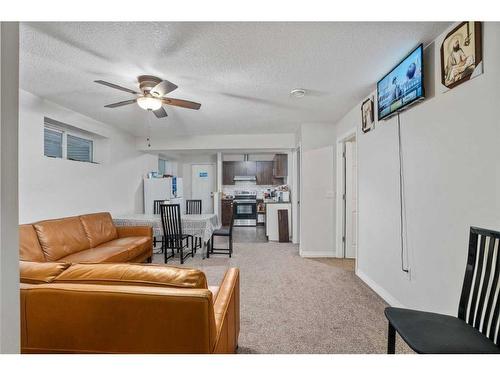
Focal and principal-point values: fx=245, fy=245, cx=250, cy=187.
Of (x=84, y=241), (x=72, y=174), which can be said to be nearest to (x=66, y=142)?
(x=72, y=174)

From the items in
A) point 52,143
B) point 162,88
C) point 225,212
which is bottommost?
point 225,212

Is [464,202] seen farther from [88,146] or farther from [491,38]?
[88,146]

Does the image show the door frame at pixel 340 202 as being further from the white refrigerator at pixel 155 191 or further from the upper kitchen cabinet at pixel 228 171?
the upper kitchen cabinet at pixel 228 171

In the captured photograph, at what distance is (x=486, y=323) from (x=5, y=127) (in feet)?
6.81

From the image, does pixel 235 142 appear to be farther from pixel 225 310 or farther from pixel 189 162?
pixel 225 310

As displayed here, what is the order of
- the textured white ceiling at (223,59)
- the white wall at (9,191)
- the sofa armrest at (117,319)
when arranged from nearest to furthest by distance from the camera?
the white wall at (9,191)
the sofa armrest at (117,319)
the textured white ceiling at (223,59)

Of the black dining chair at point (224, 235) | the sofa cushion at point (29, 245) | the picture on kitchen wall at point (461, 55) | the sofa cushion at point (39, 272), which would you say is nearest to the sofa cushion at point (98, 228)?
the sofa cushion at point (29, 245)

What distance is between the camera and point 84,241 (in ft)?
10.5

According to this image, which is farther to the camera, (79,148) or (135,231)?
(79,148)

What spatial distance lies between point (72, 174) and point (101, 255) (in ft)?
5.07

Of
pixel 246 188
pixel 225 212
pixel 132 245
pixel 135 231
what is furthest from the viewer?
pixel 246 188

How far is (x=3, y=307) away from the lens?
0.67 meters

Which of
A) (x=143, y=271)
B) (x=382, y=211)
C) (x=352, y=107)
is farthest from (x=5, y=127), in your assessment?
(x=352, y=107)

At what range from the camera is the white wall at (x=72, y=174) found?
9.48ft
